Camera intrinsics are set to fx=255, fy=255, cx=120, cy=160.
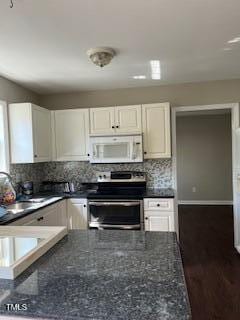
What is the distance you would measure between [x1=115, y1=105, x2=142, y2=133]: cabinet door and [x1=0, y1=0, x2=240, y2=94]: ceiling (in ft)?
1.35

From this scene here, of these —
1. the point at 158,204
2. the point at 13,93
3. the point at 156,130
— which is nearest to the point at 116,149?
the point at 156,130

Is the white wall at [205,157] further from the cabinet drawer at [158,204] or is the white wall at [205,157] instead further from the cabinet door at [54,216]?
the cabinet door at [54,216]

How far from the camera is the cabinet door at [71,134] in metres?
3.65

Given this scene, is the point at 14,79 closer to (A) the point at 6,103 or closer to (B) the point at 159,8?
(A) the point at 6,103

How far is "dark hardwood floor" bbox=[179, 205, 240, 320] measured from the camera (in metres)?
2.34

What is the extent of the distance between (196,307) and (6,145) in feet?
9.11

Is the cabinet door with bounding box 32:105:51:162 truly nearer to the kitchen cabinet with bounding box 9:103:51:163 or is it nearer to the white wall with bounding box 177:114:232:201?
the kitchen cabinet with bounding box 9:103:51:163

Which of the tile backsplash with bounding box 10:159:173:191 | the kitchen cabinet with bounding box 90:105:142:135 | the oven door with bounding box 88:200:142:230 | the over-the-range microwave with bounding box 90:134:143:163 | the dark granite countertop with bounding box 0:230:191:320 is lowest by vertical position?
the oven door with bounding box 88:200:142:230

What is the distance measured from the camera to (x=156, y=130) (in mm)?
3471

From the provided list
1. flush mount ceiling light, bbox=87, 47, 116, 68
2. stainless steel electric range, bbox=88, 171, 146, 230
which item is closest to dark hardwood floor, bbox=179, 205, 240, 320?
stainless steel electric range, bbox=88, 171, 146, 230

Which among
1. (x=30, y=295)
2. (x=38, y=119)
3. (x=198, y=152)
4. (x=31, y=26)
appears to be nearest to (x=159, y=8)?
(x=31, y=26)

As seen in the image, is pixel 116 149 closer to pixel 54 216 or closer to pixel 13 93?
pixel 54 216

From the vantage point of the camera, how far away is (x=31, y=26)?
193cm

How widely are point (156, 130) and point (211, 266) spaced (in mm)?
1862
